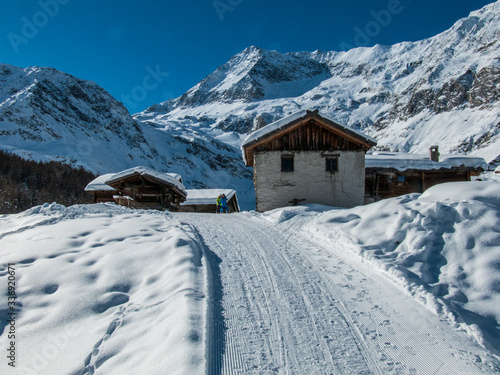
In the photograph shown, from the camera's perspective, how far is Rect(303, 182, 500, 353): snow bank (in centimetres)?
440

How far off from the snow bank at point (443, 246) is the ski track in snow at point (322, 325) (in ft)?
0.89

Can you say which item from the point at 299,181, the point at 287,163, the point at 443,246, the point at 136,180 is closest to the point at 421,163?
the point at 299,181

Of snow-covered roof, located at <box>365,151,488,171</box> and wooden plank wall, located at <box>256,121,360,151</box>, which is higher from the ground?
wooden plank wall, located at <box>256,121,360,151</box>

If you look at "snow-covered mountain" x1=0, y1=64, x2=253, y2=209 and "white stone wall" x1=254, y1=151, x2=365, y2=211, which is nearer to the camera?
"white stone wall" x1=254, y1=151, x2=365, y2=211

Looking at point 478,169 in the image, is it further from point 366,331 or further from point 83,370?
point 83,370

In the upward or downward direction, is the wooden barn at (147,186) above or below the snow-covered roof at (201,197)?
above

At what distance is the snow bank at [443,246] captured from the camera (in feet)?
14.4

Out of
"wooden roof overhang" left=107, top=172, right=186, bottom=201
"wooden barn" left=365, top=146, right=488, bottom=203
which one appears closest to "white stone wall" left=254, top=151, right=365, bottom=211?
"wooden barn" left=365, top=146, right=488, bottom=203

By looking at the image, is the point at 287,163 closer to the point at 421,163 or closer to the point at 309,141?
the point at 309,141

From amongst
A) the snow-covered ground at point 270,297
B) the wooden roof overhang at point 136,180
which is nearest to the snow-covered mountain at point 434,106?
the wooden roof overhang at point 136,180

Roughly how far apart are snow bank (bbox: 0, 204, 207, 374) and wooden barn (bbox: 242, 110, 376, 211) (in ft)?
27.2

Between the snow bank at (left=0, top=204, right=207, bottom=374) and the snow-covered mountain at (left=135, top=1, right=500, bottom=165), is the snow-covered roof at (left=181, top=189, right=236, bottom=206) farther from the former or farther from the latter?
the snow-covered mountain at (left=135, top=1, right=500, bottom=165)

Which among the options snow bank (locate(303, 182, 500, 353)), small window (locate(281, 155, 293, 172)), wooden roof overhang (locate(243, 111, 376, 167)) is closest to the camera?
snow bank (locate(303, 182, 500, 353))

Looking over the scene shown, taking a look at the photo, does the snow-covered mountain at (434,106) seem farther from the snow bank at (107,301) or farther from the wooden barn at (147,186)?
the snow bank at (107,301)
